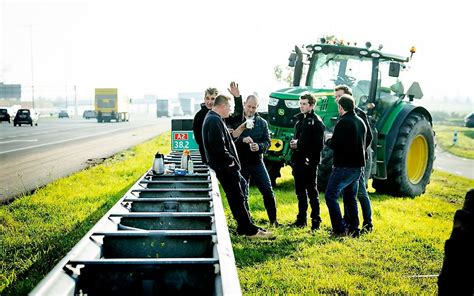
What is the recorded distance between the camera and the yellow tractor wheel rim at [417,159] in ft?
38.1

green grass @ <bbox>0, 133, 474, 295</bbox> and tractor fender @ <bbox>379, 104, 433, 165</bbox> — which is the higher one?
tractor fender @ <bbox>379, 104, 433, 165</bbox>

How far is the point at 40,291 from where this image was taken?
2.50 metres

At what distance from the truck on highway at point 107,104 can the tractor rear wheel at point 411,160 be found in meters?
49.4

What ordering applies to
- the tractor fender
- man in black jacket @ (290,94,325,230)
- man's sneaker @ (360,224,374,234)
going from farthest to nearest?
1. the tractor fender
2. man's sneaker @ (360,224,374,234)
3. man in black jacket @ (290,94,325,230)

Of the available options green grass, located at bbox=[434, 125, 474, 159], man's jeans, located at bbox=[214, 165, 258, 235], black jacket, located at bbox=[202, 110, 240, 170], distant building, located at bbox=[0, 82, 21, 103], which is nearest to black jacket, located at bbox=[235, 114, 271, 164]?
man's jeans, located at bbox=[214, 165, 258, 235]

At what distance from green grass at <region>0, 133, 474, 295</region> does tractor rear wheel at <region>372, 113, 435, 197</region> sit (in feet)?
2.05

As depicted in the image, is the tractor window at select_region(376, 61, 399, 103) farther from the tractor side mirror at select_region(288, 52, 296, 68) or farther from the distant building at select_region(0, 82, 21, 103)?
the distant building at select_region(0, 82, 21, 103)

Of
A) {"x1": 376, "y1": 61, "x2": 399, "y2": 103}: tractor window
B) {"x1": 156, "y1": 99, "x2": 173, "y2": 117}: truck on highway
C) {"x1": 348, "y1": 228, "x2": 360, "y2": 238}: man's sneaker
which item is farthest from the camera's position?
{"x1": 156, "y1": 99, "x2": 173, "y2": 117}: truck on highway

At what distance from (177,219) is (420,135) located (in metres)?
8.32

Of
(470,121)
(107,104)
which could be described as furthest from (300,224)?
(107,104)

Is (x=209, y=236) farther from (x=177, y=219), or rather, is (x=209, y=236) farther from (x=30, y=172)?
(x=30, y=172)

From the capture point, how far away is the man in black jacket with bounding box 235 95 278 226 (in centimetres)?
748

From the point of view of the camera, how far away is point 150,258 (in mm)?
3641

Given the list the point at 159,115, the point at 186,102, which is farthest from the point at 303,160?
the point at 159,115
